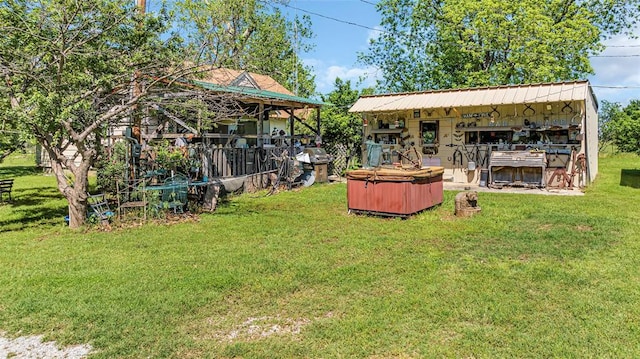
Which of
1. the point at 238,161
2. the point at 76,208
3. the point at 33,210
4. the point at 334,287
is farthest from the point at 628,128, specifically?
the point at 33,210

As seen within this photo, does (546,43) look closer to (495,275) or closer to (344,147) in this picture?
(344,147)

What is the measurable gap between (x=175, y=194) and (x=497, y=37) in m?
16.7

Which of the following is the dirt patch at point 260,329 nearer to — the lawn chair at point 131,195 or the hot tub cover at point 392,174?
the hot tub cover at point 392,174

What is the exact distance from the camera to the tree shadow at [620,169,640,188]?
517 inches

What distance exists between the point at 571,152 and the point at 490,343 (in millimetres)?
10890

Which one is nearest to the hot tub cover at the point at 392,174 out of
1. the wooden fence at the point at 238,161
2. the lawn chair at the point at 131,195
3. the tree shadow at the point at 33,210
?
the lawn chair at the point at 131,195

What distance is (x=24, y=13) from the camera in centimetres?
666

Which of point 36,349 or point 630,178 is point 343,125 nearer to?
point 630,178

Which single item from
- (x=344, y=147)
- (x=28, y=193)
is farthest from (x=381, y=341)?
(x=344, y=147)

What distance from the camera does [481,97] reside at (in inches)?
531

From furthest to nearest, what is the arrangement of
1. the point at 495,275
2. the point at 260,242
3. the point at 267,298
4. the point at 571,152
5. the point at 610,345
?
the point at 571,152
the point at 260,242
the point at 495,275
the point at 267,298
the point at 610,345

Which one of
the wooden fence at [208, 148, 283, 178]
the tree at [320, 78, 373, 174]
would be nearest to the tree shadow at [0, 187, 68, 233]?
the wooden fence at [208, 148, 283, 178]

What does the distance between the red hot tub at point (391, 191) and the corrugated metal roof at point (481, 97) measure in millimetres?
5500

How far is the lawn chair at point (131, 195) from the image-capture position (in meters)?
8.05
